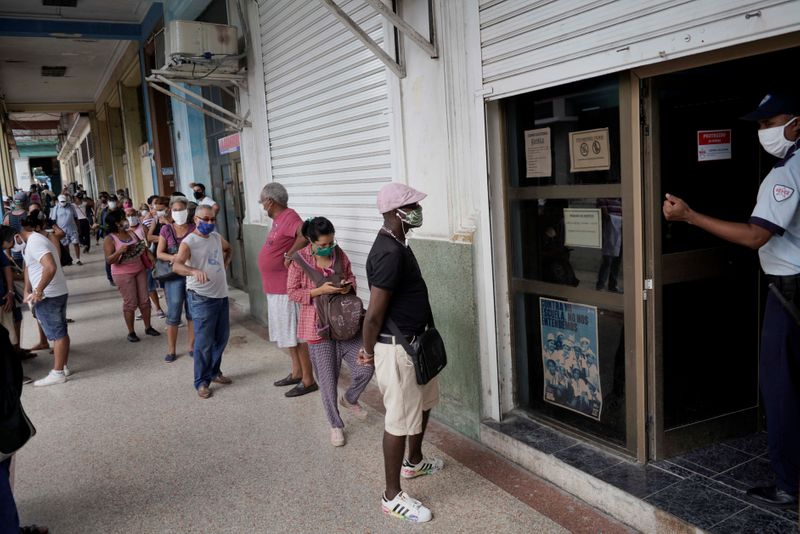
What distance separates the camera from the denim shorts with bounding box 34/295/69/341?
20.5 feet

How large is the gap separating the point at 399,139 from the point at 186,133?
25.2 feet

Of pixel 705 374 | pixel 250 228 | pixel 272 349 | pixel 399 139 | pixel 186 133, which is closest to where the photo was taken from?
pixel 705 374

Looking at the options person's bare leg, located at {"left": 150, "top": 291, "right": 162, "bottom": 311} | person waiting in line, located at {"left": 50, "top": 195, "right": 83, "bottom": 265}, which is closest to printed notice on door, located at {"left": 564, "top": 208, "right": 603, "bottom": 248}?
person's bare leg, located at {"left": 150, "top": 291, "right": 162, "bottom": 311}

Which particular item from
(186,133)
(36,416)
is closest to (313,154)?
(36,416)

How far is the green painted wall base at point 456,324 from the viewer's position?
4227mm

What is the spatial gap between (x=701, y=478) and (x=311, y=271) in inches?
108

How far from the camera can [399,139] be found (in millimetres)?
4770

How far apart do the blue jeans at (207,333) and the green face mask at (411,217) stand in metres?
2.85

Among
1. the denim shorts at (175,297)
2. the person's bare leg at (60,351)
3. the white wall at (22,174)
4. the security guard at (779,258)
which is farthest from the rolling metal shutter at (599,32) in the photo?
the white wall at (22,174)

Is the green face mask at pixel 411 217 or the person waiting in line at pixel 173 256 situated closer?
the green face mask at pixel 411 217

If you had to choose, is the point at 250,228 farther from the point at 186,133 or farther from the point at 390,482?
the point at 390,482

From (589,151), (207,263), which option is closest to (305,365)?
(207,263)

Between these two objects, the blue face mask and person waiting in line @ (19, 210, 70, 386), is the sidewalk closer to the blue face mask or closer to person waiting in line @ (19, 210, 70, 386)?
person waiting in line @ (19, 210, 70, 386)

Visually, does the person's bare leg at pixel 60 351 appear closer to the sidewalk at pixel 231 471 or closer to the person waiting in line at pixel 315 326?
the sidewalk at pixel 231 471
